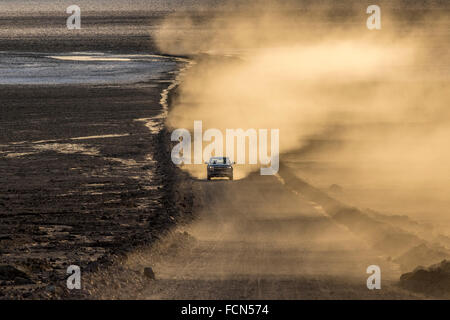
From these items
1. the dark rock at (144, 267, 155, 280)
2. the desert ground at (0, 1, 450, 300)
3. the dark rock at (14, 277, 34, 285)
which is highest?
the dark rock at (144, 267, 155, 280)

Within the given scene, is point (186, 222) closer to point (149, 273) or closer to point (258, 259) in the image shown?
point (258, 259)

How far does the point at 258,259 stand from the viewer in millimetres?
34000

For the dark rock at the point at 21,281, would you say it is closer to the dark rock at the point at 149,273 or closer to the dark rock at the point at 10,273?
the dark rock at the point at 10,273

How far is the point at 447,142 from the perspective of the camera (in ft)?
244

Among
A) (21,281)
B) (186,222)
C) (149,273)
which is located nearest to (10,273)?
(21,281)

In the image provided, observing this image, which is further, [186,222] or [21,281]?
[186,222]

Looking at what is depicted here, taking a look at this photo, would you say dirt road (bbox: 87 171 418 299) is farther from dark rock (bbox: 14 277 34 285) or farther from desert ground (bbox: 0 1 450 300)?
dark rock (bbox: 14 277 34 285)

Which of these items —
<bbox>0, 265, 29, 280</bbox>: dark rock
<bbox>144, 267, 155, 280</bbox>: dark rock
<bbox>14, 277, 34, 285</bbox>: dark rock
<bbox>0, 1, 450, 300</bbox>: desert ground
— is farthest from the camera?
<bbox>0, 265, 29, 280</bbox>: dark rock

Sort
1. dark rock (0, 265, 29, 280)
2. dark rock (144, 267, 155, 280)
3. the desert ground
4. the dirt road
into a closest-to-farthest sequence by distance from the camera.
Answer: the dirt road, the desert ground, dark rock (144, 267, 155, 280), dark rock (0, 265, 29, 280)

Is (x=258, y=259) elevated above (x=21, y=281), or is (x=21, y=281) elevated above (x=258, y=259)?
(x=21, y=281)

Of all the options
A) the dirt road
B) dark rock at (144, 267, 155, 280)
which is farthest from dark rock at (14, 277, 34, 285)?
dark rock at (144, 267, 155, 280)

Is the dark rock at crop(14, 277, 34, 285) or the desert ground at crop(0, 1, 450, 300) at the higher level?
the dark rock at crop(14, 277, 34, 285)

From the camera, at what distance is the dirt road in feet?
94.3

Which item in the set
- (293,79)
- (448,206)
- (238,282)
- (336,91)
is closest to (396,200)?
(448,206)
